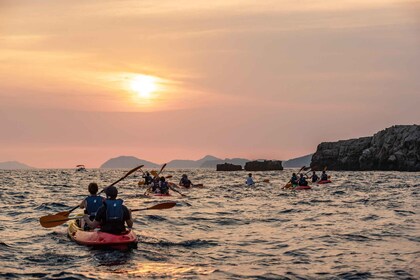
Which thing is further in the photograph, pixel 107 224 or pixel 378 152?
pixel 378 152

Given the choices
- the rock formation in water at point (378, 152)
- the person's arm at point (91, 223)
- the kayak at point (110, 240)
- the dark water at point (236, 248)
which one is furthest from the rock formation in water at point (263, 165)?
the kayak at point (110, 240)

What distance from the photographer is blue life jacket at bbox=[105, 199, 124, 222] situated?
16797mm

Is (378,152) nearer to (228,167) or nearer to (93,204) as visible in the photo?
(228,167)

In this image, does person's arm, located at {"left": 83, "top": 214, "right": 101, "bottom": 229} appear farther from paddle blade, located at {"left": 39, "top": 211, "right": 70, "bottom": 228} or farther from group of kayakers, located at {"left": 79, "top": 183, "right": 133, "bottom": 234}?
paddle blade, located at {"left": 39, "top": 211, "right": 70, "bottom": 228}

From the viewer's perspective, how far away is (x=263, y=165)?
17725 cm

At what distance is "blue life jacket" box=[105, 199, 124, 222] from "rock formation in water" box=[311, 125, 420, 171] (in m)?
105

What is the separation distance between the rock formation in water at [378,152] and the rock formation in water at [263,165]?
12.9 m

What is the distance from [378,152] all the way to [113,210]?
13477cm

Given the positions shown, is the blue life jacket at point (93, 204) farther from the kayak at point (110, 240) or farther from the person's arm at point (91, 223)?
the kayak at point (110, 240)

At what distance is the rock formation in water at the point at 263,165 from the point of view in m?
176

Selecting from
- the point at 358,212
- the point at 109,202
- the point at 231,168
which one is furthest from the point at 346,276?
the point at 231,168

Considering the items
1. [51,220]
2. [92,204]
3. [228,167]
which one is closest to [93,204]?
[92,204]

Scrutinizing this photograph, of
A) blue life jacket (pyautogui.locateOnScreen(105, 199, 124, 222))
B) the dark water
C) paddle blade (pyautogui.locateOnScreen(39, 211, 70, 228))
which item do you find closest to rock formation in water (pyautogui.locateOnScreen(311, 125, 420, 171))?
the dark water

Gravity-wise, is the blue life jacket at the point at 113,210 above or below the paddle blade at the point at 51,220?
above
